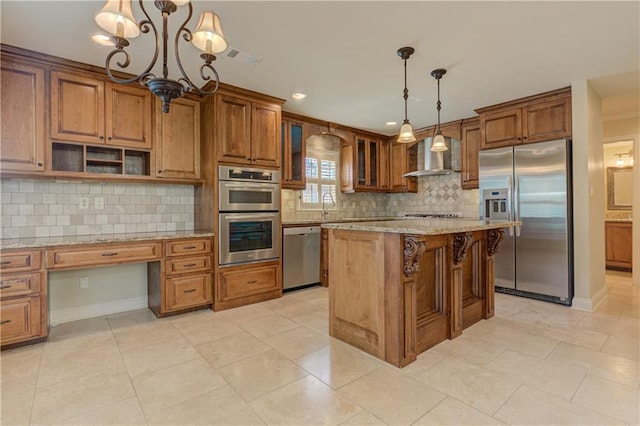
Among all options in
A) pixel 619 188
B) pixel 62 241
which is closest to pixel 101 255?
pixel 62 241

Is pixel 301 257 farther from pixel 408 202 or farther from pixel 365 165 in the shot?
pixel 408 202

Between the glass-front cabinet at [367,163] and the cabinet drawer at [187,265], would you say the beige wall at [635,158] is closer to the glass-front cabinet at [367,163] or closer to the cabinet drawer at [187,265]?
the glass-front cabinet at [367,163]

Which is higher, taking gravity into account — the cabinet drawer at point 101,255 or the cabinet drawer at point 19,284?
the cabinet drawer at point 101,255

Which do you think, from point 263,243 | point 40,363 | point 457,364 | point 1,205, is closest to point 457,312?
point 457,364

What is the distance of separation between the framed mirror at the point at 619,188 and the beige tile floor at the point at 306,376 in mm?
4246

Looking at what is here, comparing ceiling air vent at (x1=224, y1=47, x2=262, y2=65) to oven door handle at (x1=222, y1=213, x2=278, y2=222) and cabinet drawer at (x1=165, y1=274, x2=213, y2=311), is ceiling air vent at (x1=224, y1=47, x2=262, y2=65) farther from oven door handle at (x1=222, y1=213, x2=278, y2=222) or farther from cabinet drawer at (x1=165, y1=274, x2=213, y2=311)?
cabinet drawer at (x1=165, y1=274, x2=213, y2=311)

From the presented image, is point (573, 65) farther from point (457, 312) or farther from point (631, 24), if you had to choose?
point (457, 312)

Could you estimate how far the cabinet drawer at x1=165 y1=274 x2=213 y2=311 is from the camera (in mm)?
3262

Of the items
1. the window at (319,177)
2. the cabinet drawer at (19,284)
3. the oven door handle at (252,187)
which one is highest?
the window at (319,177)

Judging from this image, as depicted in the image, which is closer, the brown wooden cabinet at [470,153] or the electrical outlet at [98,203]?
the electrical outlet at [98,203]

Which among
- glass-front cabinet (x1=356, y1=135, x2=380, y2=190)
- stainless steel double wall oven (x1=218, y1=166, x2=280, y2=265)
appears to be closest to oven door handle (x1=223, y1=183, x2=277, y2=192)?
stainless steel double wall oven (x1=218, y1=166, x2=280, y2=265)

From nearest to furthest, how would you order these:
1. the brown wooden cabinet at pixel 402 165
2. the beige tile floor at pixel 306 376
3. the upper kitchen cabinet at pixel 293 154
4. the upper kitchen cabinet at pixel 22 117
Answer: the beige tile floor at pixel 306 376 < the upper kitchen cabinet at pixel 22 117 < the upper kitchen cabinet at pixel 293 154 < the brown wooden cabinet at pixel 402 165

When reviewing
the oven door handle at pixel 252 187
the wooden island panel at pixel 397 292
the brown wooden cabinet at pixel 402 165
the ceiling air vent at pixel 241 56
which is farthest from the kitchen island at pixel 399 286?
the brown wooden cabinet at pixel 402 165

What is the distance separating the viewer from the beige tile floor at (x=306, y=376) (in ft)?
5.71
